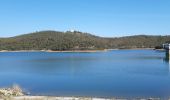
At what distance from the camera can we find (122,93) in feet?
128

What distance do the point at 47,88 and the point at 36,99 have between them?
17068mm

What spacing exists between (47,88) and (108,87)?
7497mm

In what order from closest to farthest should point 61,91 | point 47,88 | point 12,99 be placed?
point 12,99 < point 61,91 < point 47,88

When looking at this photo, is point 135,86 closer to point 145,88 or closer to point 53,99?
point 145,88

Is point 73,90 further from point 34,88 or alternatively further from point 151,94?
point 151,94

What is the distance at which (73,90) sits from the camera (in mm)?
42375

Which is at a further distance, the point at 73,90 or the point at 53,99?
→ the point at 73,90

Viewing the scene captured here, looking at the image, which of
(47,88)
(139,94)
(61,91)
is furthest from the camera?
(47,88)

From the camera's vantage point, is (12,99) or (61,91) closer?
(12,99)

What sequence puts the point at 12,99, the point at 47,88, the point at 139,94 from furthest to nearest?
the point at 47,88
the point at 139,94
the point at 12,99

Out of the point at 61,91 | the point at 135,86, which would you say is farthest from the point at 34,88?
the point at 135,86

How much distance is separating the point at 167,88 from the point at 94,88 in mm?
8691

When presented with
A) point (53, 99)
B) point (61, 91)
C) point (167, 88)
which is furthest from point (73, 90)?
point (53, 99)

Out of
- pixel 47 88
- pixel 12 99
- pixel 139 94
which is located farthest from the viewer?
pixel 47 88
